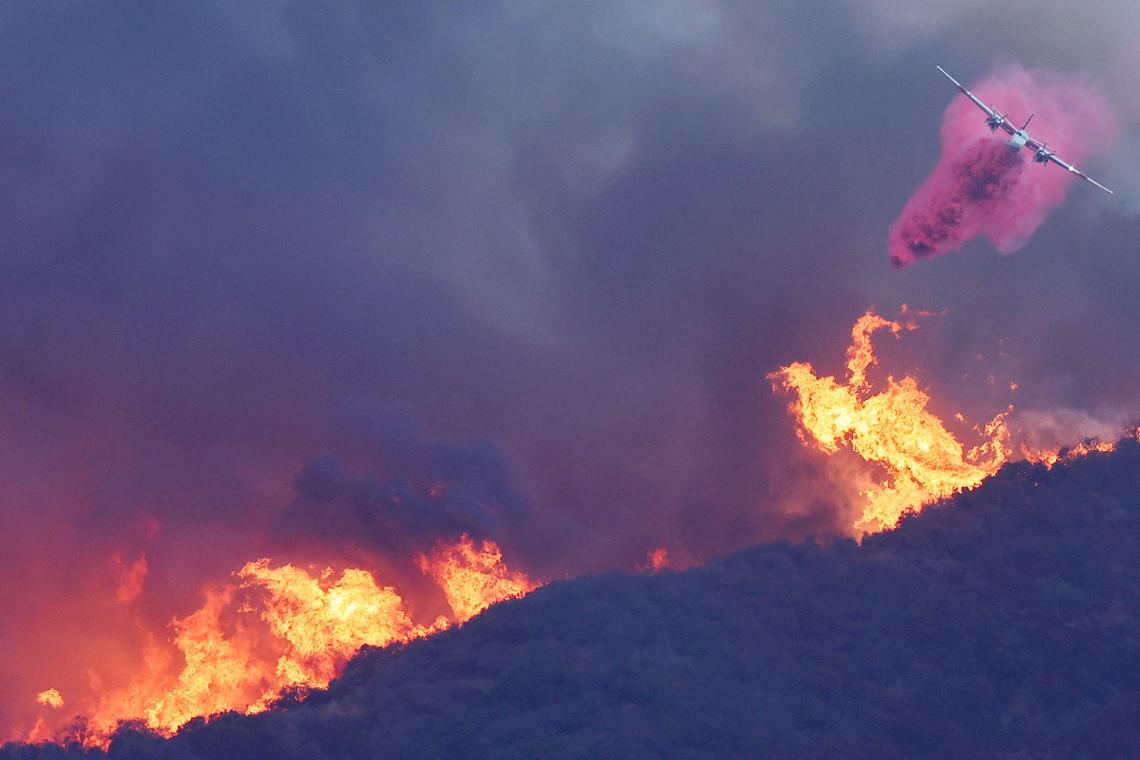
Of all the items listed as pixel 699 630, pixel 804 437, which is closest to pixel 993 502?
pixel 804 437

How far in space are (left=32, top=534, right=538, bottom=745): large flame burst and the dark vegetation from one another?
63.2 inches

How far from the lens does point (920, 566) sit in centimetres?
11175

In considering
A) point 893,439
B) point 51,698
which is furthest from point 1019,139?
point 51,698

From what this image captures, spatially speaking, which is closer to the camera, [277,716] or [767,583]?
[277,716]

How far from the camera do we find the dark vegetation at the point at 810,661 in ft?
334

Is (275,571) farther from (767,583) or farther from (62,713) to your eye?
(767,583)

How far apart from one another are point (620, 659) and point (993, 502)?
29.6m

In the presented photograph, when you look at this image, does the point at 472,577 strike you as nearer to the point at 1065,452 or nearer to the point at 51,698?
the point at 51,698

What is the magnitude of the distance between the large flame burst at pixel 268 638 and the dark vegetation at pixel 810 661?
160cm

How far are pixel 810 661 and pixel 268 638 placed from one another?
36.7 m

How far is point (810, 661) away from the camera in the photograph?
107 meters

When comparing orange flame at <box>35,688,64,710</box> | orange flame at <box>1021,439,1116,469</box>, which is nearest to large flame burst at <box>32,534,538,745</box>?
orange flame at <box>35,688,64,710</box>

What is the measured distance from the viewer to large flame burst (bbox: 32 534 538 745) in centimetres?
10456

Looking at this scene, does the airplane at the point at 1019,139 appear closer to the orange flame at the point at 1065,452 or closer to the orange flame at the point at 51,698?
the orange flame at the point at 1065,452
